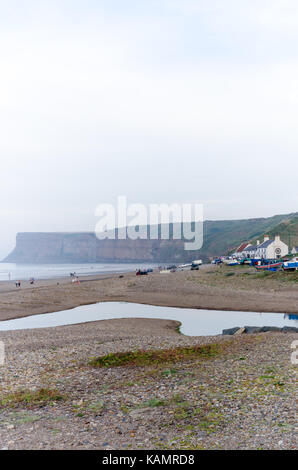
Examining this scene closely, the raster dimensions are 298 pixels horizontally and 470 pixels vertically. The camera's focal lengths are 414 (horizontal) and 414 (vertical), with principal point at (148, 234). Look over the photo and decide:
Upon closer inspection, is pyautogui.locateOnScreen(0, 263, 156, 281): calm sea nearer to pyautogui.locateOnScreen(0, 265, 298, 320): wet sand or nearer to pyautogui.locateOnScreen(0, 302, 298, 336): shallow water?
pyautogui.locateOnScreen(0, 265, 298, 320): wet sand

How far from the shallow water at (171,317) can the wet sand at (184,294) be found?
1741 mm

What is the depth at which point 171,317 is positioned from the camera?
3372cm

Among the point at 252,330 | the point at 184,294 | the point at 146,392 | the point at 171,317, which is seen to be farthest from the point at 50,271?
the point at 146,392

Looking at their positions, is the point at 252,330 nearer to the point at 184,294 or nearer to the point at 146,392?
the point at 146,392

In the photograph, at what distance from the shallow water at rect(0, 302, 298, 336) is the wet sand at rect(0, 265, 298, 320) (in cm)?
174

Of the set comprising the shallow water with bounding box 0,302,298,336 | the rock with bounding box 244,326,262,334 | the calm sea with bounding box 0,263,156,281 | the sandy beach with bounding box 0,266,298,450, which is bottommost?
the calm sea with bounding box 0,263,156,281

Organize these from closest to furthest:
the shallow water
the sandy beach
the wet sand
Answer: the sandy beach → the shallow water → the wet sand

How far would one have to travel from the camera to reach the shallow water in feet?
95.9

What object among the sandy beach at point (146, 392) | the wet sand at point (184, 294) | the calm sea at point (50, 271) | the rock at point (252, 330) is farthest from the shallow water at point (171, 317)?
the calm sea at point (50, 271)

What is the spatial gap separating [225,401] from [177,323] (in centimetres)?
1903

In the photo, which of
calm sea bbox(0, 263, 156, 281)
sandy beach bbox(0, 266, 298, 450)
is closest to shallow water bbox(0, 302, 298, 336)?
sandy beach bbox(0, 266, 298, 450)

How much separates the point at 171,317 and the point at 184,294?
43.0ft
